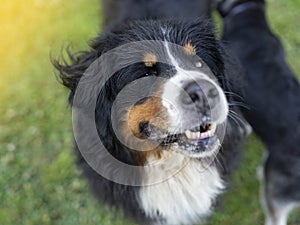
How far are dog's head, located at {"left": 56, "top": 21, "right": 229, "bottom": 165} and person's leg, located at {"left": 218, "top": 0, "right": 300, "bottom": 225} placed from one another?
49 cm

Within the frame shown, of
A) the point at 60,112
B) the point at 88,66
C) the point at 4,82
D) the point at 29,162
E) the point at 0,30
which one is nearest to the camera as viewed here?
the point at 88,66

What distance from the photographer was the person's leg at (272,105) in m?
3.53

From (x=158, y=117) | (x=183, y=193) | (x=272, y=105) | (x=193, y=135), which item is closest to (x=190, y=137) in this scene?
(x=193, y=135)

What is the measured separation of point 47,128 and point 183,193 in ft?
6.33

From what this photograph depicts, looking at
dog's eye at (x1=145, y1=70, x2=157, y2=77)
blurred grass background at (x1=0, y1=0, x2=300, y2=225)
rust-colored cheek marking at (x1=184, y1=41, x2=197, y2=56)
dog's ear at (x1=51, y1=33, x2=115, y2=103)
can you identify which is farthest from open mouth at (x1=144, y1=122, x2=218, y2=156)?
blurred grass background at (x1=0, y1=0, x2=300, y2=225)

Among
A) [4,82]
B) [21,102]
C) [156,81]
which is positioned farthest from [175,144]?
[4,82]

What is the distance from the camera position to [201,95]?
2.79 meters

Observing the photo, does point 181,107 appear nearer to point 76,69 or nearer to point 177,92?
point 177,92

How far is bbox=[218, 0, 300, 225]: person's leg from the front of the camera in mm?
3529

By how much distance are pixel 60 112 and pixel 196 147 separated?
2.39 metres

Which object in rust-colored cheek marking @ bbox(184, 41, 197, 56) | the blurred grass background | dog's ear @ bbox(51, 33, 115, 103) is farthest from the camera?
the blurred grass background

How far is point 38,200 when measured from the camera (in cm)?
443

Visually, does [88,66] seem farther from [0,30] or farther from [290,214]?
[0,30]

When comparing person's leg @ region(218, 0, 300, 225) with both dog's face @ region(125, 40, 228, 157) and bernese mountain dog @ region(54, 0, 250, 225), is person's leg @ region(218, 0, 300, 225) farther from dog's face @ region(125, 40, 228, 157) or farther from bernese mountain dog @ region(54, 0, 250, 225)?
dog's face @ region(125, 40, 228, 157)
